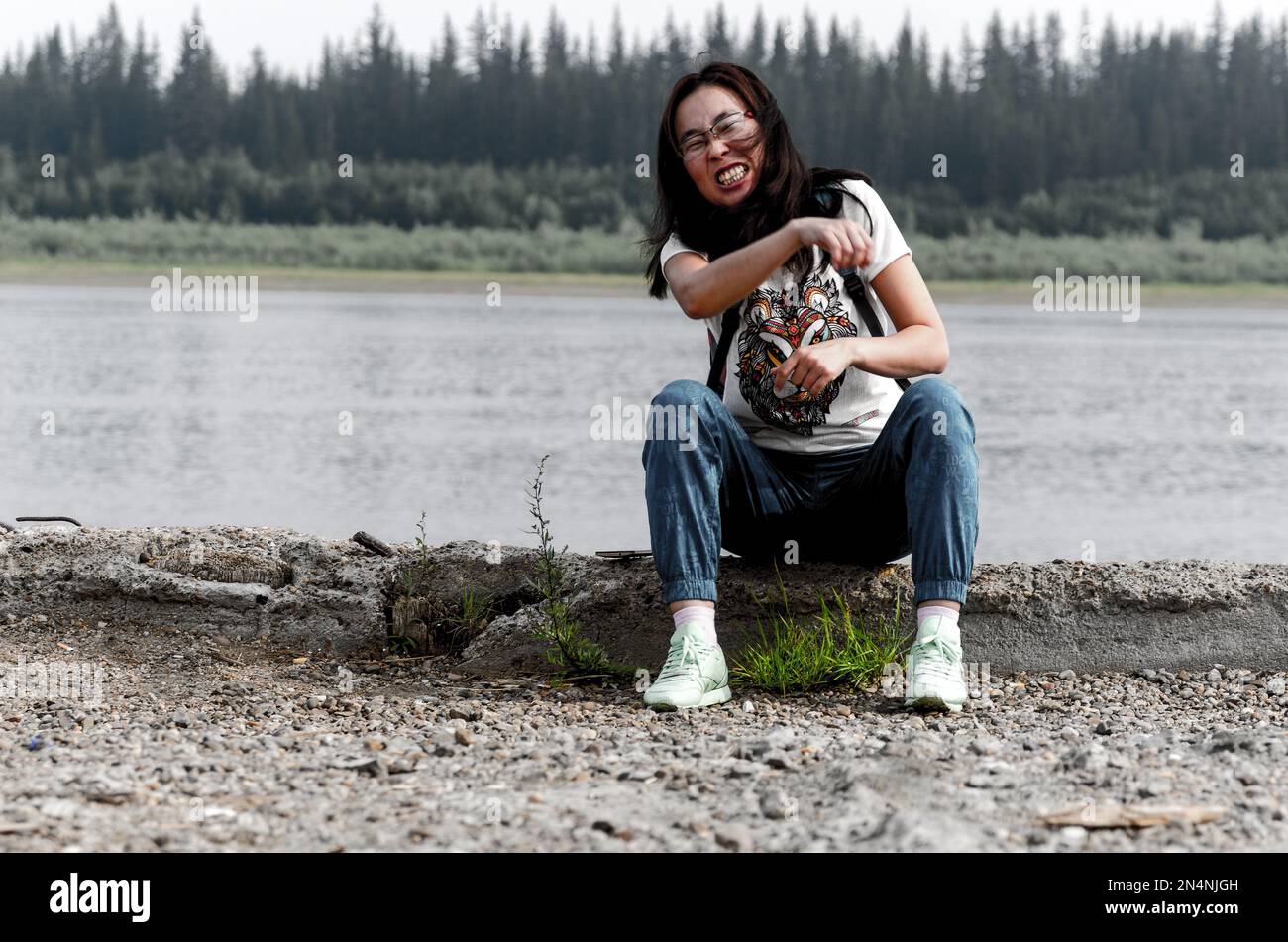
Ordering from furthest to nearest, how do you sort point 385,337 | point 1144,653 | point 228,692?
point 385,337
point 1144,653
point 228,692

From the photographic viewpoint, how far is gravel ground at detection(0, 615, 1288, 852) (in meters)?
2.38

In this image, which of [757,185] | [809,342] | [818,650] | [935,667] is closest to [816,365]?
[809,342]

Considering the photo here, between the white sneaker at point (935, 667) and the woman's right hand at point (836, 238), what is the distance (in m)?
0.92

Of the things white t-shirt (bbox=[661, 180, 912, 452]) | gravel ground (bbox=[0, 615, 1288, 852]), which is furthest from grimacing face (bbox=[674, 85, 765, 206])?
gravel ground (bbox=[0, 615, 1288, 852])

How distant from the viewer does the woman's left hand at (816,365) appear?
3.19m

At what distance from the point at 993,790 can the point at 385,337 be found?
69.5ft

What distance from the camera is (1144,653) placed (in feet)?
13.3

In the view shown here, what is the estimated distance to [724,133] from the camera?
11.5ft

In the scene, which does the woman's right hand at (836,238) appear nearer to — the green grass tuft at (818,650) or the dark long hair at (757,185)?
the dark long hair at (757,185)

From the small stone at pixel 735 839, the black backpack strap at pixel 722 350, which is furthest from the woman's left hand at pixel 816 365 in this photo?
the small stone at pixel 735 839

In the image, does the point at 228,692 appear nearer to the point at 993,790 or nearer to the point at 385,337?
the point at 993,790

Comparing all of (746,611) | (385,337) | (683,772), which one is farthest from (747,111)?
(385,337)

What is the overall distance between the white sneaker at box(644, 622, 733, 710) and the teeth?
1.16 m

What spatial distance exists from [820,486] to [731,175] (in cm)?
85
